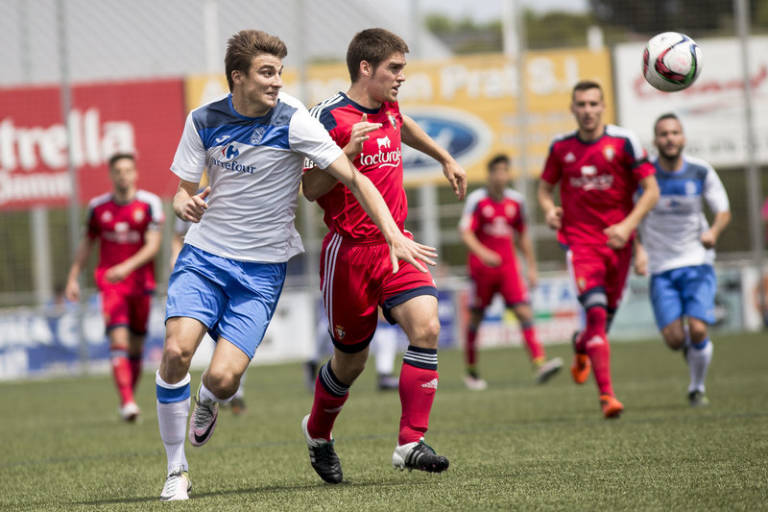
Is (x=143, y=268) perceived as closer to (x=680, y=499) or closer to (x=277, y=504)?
(x=277, y=504)

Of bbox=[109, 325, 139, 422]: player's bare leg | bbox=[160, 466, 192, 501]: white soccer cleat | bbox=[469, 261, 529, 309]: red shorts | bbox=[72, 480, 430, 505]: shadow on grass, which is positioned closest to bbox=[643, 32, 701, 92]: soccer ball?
bbox=[72, 480, 430, 505]: shadow on grass

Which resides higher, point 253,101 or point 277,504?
point 253,101

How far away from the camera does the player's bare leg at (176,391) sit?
17.3ft

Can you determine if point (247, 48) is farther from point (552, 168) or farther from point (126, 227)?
point (126, 227)

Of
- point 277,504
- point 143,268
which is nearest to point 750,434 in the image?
point 277,504

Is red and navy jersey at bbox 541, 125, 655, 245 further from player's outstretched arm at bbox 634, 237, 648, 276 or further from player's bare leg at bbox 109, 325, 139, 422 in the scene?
player's bare leg at bbox 109, 325, 139, 422

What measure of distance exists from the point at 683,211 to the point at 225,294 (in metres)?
4.88

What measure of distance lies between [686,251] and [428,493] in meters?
4.72

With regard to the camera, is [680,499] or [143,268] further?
[143,268]

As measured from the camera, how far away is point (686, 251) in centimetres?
915

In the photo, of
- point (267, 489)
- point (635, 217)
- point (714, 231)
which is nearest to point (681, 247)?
point (714, 231)

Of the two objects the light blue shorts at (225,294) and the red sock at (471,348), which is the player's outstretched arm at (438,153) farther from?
the red sock at (471,348)

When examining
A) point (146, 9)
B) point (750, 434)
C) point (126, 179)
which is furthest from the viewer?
point (146, 9)

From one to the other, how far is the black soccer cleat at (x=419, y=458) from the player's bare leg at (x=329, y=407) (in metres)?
0.59
